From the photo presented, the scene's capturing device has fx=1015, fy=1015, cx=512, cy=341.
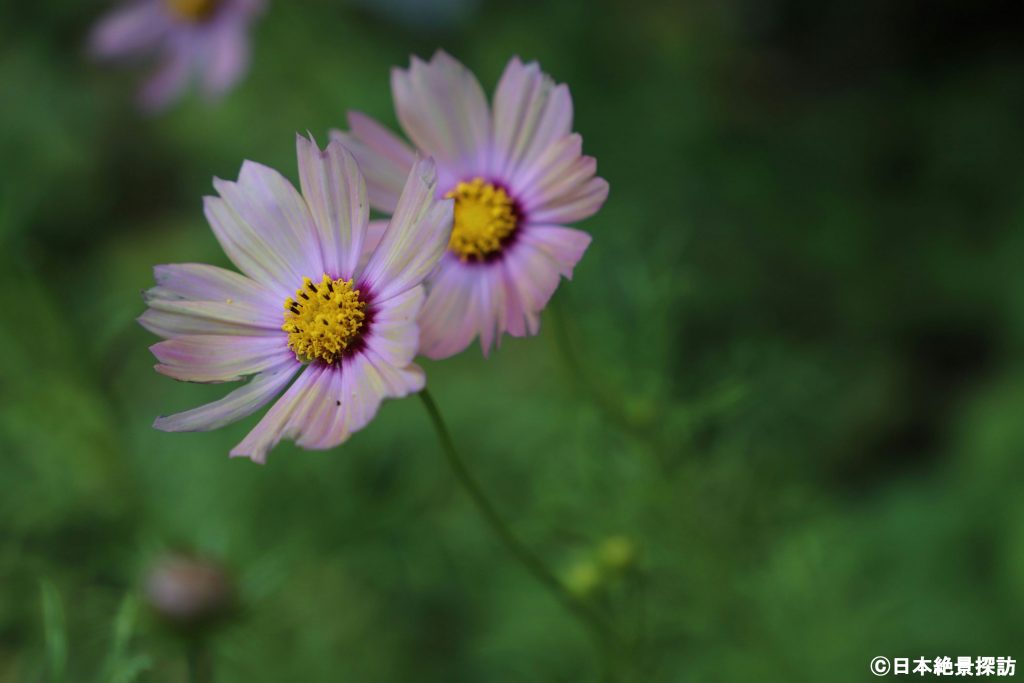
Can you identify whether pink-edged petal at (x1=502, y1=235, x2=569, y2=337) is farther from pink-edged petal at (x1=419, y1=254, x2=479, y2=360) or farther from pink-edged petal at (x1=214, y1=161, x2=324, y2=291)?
pink-edged petal at (x1=214, y1=161, x2=324, y2=291)

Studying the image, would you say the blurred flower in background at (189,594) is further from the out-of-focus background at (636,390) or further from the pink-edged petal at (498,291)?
the pink-edged petal at (498,291)

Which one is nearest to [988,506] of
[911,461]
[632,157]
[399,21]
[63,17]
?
[911,461]

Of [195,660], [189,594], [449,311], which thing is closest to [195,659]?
[195,660]

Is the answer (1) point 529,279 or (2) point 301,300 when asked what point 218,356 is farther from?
(1) point 529,279

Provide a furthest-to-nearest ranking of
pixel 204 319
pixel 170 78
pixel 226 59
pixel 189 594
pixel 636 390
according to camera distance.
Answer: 1. pixel 170 78
2. pixel 226 59
3. pixel 636 390
4. pixel 189 594
5. pixel 204 319

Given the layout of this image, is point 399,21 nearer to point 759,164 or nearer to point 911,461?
point 759,164

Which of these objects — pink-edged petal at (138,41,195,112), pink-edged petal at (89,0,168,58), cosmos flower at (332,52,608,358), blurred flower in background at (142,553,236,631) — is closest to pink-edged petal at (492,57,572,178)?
cosmos flower at (332,52,608,358)

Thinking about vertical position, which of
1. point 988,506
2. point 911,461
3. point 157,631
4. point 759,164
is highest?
point 759,164
